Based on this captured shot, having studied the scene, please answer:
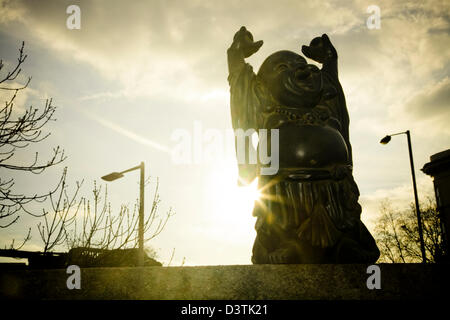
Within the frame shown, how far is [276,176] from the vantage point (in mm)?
3467

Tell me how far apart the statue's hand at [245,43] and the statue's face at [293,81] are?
9.5 inches

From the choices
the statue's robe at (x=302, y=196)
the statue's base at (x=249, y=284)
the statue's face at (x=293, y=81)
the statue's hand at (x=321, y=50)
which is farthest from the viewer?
the statue's hand at (x=321, y=50)

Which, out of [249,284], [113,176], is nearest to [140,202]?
[113,176]

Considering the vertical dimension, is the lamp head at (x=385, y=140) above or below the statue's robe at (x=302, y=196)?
above

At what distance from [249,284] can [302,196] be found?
44.6 inches

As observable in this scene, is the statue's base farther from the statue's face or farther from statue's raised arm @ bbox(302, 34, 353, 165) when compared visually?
the statue's face

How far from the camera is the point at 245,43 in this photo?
3.84 meters

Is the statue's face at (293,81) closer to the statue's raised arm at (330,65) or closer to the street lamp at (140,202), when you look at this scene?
the statue's raised arm at (330,65)

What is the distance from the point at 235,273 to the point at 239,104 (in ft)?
6.16

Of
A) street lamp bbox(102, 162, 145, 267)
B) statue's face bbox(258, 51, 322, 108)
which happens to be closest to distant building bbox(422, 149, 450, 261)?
street lamp bbox(102, 162, 145, 267)

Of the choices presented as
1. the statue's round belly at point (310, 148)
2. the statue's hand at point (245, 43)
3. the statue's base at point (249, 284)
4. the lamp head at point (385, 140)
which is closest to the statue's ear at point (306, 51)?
the statue's hand at point (245, 43)

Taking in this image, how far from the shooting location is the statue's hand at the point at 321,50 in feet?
13.7

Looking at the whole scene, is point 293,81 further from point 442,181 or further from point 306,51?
point 442,181
